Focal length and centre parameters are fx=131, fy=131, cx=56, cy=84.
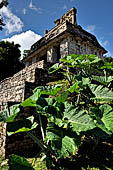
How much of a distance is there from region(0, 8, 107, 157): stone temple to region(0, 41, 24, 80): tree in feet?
5.78

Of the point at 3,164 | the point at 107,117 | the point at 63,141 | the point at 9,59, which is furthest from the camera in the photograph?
the point at 9,59

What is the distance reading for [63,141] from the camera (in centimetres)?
151

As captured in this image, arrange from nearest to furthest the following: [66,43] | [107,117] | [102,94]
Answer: [107,117], [102,94], [66,43]

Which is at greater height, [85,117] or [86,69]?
[86,69]

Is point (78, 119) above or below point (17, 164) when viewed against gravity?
above

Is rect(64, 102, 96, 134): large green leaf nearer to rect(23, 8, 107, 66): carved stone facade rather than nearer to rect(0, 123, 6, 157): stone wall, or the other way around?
rect(0, 123, 6, 157): stone wall

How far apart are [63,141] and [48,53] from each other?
7212 millimetres

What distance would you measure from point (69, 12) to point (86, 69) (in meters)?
7.14

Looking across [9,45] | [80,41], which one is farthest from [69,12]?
[9,45]

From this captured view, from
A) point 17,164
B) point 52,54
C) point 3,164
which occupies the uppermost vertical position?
point 52,54

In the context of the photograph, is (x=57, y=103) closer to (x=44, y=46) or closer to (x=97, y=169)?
(x=97, y=169)

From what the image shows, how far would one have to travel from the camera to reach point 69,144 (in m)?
1.47

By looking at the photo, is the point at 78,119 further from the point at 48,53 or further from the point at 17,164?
the point at 48,53

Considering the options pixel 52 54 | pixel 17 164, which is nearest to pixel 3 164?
pixel 17 164
